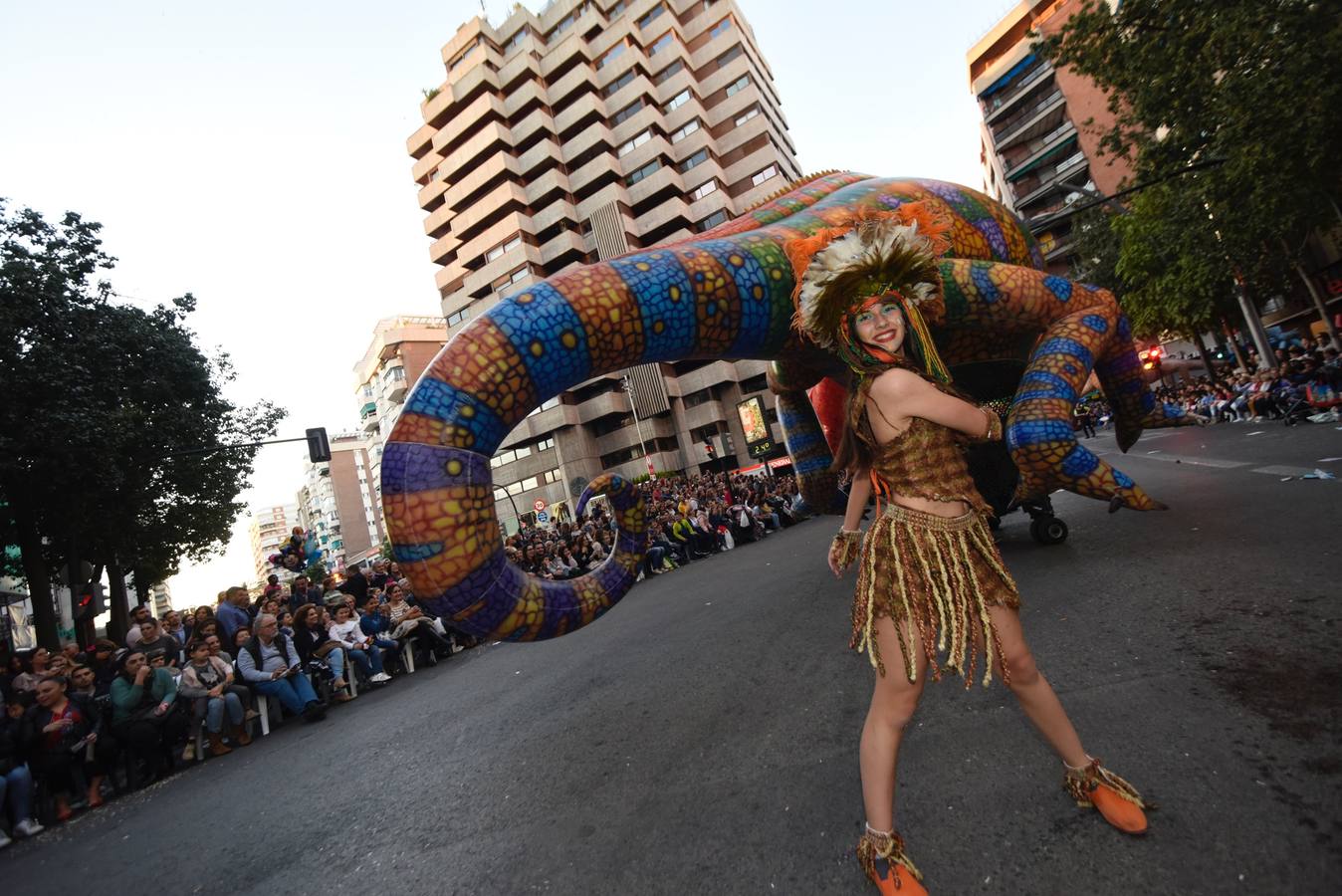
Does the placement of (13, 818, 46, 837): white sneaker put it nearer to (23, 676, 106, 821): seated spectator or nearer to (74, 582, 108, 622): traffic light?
(23, 676, 106, 821): seated spectator

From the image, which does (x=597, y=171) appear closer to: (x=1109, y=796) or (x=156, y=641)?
(x=156, y=641)

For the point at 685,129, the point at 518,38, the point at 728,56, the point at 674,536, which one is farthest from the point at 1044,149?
the point at 674,536

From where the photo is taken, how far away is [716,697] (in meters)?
3.37

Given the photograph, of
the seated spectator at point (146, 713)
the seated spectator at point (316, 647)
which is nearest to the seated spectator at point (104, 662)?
the seated spectator at point (146, 713)

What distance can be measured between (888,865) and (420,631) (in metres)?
7.57

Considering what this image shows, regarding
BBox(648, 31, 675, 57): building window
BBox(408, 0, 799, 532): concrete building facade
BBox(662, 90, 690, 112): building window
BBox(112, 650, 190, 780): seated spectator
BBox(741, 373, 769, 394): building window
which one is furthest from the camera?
BBox(648, 31, 675, 57): building window

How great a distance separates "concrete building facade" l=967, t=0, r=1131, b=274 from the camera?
1401 inches

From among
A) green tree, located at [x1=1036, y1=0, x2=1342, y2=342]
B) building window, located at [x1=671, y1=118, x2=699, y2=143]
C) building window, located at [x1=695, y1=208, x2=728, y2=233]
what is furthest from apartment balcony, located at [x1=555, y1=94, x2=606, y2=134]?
green tree, located at [x1=1036, y1=0, x2=1342, y2=342]

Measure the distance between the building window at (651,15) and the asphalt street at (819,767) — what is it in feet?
160

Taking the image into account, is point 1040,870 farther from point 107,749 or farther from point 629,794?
point 107,749

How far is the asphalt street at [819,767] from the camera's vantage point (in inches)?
65.5

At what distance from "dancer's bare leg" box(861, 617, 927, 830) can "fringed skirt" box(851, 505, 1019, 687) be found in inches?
1.0

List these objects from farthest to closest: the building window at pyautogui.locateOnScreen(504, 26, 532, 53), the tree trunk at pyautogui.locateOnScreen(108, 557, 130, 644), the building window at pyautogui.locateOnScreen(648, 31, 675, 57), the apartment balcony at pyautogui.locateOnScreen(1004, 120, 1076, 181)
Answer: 1. the building window at pyautogui.locateOnScreen(504, 26, 532, 53)
2. the building window at pyautogui.locateOnScreen(648, 31, 675, 57)
3. the apartment balcony at pyautogui.locateOnScreen(1004, 120, 1076, 181)
4. the tree trunk at pyautogui.locateOnScreen(108, 557, 130, 644)

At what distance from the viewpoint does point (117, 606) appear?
16.7 meters
